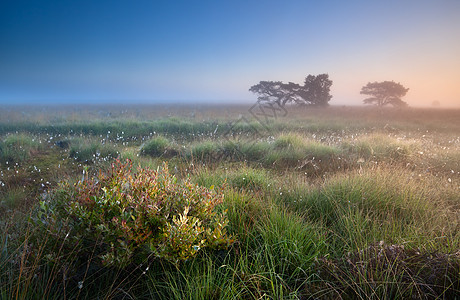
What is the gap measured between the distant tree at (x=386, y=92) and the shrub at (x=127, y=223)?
1673 inches

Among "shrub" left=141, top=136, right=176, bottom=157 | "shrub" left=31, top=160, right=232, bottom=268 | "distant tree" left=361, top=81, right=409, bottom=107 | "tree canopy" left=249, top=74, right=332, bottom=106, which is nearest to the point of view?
"shrub" left=31, top=160, right=232, bottom=268

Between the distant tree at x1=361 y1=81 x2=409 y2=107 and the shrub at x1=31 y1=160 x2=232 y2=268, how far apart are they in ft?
139

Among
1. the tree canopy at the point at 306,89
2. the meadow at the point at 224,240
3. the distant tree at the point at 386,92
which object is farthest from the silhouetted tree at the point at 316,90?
the meadow at the point at 224,240

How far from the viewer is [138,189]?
2492 mm

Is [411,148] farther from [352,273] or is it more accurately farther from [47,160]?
[47,160]

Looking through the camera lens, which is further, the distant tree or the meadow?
the distant tree

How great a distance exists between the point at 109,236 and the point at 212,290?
3.41 ft

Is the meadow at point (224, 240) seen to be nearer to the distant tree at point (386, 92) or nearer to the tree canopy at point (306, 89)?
the tree canopy at point (306, 89)

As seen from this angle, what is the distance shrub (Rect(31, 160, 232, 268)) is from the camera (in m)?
2.08

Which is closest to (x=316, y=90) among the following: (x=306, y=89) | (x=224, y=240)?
(x=306, y=89)

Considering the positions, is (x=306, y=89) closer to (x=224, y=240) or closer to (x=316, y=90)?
(x=316, y=90)

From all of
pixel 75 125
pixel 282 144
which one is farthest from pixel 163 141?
pixel 75 125

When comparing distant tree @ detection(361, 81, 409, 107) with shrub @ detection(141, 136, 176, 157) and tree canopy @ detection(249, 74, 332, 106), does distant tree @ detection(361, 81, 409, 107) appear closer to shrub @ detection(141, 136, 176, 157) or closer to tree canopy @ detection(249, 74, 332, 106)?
tree canopy @ detection(249, 74, 332, 106)

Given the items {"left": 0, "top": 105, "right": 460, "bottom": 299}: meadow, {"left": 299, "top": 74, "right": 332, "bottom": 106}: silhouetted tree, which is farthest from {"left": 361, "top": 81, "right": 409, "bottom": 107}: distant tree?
{"left": 0, "top": 105, "right": 460, "bottom": 299}: meadow
